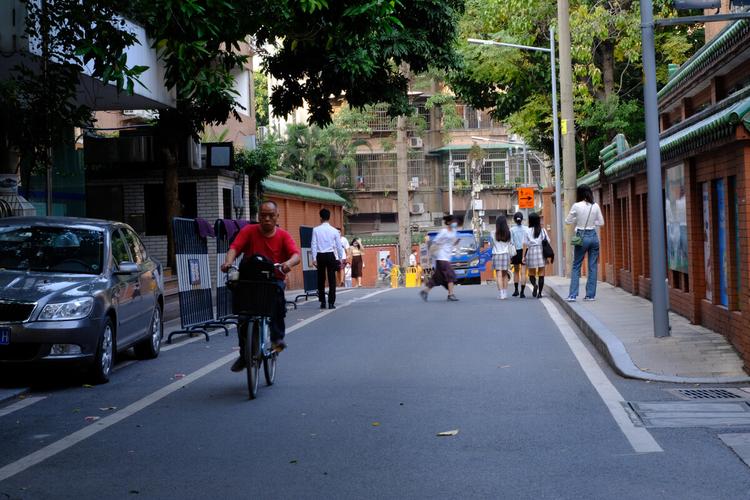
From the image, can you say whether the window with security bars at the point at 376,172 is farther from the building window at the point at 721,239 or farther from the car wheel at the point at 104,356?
the car wheel at the point at 104,356

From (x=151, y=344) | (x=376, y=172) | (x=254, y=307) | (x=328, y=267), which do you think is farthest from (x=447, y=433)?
(x=376, y=172)

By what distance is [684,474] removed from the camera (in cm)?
663

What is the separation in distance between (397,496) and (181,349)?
8884 mm

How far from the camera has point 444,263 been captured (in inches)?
925

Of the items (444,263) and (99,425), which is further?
(444,263)

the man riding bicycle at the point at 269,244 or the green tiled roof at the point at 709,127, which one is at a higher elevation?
the green tiled roof at the point at 709,127

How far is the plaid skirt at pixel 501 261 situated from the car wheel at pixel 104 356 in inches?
507

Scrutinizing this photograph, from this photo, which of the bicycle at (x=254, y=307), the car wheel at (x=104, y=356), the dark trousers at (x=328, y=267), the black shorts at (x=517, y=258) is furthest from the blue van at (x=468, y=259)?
the bicycle at (x=254, y=307)

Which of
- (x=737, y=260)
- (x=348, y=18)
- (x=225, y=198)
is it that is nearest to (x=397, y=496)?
(x=737, y=260)

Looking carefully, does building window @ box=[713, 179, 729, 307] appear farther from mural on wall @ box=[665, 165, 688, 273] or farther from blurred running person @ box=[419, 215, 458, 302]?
blurred running person @ box=[419, 215, 458, 302]

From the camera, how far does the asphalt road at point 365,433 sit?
259 inches

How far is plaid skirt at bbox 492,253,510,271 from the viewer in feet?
77.7

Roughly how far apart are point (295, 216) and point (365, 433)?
32.8m

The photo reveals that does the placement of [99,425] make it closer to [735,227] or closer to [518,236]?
[735,227]
